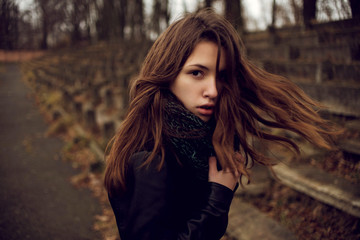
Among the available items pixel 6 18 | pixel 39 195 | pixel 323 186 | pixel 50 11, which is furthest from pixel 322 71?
pixel 50 11

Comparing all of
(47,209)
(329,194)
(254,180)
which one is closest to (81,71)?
(47,209)

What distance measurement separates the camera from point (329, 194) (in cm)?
243

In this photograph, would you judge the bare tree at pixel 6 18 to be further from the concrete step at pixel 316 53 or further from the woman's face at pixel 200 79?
the woman's face at pixel 200 79

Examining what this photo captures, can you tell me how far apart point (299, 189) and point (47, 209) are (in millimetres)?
3230

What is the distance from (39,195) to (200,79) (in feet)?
11.8

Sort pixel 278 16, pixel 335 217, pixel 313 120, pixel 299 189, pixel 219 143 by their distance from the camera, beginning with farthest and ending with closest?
1. pixel 278 16
2. pixel 299 189
3. pixel 335 217
4. pixel 313 120
5. pixel 219 143

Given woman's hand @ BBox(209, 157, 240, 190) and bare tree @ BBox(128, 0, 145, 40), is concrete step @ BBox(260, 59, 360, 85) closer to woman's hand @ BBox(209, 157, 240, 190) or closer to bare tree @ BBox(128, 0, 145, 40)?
woman's hand @ BBox(209, 157, 240, 190)

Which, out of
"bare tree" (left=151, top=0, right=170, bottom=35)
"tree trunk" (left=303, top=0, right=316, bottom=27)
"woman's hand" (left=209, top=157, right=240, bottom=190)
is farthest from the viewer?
"bare tree" (left=151, top=0, right=170, bottom=35)

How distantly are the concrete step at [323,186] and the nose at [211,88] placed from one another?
71.6 inches

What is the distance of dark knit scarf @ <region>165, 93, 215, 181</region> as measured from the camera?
4.21 feet

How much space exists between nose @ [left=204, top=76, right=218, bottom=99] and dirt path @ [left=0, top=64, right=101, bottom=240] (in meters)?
2.59

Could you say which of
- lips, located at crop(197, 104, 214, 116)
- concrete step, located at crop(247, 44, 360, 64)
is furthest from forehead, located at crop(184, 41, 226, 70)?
concrete step, located at crop(247, 44, 360, 64)

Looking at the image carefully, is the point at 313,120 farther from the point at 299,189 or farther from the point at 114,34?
the point at 114,34

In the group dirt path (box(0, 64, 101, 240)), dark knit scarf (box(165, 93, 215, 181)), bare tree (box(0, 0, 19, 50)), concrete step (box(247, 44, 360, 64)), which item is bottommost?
dirt path (box(0, 64, 101, 240))
